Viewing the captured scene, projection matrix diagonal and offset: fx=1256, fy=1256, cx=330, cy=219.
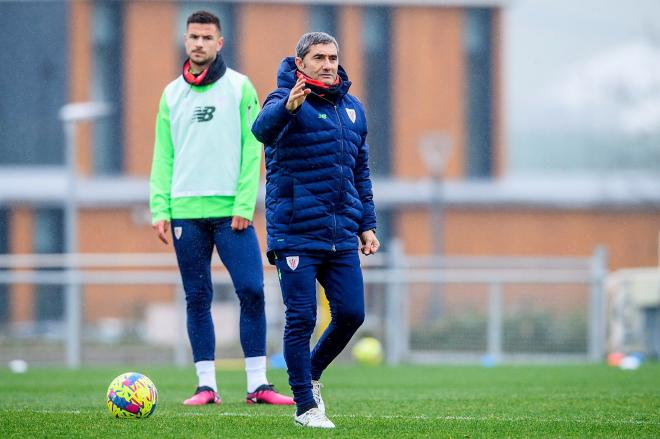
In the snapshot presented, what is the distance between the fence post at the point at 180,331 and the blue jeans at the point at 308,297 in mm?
9867

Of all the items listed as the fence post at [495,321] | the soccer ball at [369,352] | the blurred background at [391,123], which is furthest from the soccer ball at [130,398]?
the blurred background at [391,123]

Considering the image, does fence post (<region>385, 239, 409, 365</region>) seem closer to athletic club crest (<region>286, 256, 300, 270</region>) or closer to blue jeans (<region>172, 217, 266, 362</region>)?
blue jeans (<region>172, 217, 266, 362</region>)

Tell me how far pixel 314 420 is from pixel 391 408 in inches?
57.0

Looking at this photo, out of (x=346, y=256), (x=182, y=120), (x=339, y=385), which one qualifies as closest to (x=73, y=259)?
(x=339, y=385)

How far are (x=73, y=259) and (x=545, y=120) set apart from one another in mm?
35572

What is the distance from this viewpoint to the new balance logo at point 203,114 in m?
7.70

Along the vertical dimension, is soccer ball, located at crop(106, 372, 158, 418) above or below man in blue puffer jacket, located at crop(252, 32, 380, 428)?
below

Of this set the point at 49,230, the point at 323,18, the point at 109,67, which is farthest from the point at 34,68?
the point at 323,18

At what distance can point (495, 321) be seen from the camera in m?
16.7

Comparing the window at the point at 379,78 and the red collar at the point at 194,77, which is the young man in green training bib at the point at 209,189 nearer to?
the red collar at the point at 194,77

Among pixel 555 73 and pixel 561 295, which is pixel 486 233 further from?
pixel 561 295

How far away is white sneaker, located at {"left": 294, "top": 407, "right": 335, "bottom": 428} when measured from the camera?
6.23 m

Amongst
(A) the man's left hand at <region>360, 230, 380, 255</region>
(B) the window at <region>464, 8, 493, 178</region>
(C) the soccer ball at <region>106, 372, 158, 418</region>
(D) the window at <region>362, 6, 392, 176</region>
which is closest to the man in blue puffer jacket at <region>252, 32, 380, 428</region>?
(A) the man's left hand at <region>360, 230, 380, 255</region>

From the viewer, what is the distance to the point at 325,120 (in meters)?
6.44
